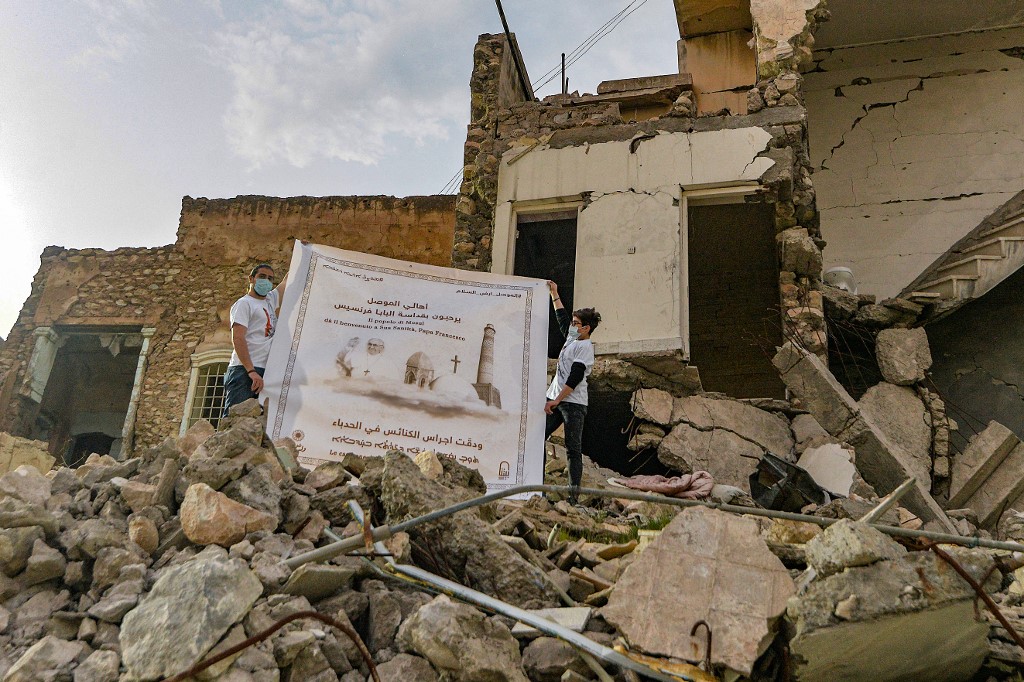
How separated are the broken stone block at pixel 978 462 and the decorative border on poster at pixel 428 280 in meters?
4.44

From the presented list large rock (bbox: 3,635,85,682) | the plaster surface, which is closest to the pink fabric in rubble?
the plaster surface

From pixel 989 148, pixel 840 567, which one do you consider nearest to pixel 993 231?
pixel 989 148

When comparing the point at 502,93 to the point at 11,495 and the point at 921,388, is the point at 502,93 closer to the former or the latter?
the point at 921,388

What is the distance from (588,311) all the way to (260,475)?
11.3 feet

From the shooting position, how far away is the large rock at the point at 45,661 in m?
2.26

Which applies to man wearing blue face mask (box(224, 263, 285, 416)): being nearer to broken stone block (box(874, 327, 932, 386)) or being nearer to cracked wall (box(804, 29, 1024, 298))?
broken stone block (box(874, 327, 932, 386))

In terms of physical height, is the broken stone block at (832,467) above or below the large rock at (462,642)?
above

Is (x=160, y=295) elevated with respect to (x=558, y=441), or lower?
elevated

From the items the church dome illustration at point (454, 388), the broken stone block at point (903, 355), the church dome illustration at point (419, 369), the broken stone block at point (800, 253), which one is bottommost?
Answer: the church dome illustration at point (454, 388)

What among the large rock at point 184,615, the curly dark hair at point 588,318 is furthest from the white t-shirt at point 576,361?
the large rock at point 184,615

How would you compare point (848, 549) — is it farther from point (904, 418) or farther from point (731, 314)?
point (731, 314)

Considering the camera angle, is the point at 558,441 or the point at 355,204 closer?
→ the point at 558,441

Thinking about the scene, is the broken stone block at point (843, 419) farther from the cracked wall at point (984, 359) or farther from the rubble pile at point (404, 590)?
the cracked wall at point (984, 359)

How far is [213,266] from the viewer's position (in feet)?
48.8
